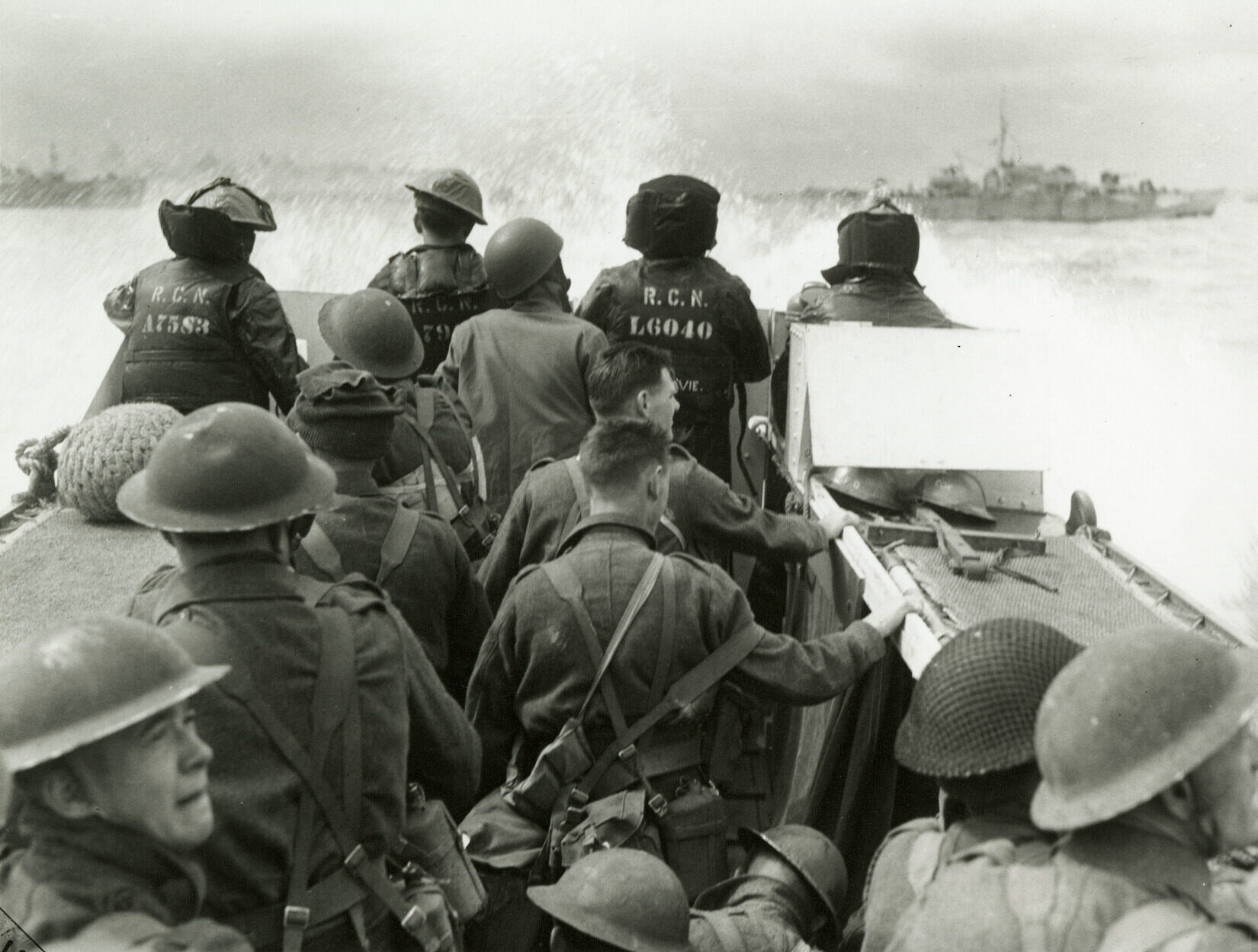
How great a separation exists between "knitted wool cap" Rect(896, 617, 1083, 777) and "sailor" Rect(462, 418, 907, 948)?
0.93 meters

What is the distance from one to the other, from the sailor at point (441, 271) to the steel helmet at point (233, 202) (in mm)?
509

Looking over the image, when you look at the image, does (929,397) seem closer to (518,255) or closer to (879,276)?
(879,276)

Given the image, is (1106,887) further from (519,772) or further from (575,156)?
(575,156)

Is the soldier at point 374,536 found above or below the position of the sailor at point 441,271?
below

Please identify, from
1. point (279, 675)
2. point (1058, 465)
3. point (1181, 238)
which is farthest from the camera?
point (1181, 238)

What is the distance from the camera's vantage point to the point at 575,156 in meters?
9.77

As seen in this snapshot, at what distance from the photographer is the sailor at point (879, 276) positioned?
4895mm

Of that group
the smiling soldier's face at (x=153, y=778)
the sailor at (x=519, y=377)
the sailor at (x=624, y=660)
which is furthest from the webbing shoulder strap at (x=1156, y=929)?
the sailor at (x=519, y=377)

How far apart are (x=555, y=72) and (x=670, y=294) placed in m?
3.89

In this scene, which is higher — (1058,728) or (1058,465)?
(1058,728)

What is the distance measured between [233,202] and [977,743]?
3.87 m

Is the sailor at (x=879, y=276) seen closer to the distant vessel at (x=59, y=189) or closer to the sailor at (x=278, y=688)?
the sailor at (x=278, y=688)

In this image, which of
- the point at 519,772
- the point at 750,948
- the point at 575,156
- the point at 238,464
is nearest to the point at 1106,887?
the point at 750,948

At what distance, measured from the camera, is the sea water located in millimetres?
5902
